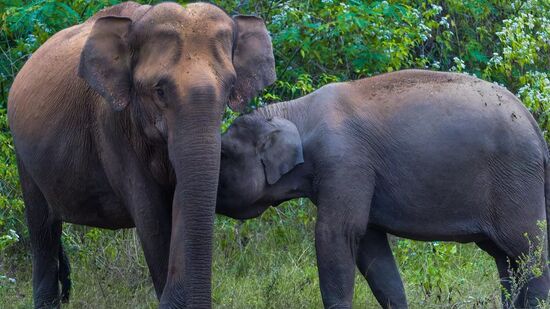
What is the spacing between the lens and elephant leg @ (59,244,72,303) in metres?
8.03

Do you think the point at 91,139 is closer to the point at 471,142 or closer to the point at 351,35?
the point at 471,142

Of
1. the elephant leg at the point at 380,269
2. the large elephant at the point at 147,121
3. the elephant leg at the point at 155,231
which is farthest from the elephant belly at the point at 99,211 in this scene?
the elephant leg at the point at 380,269

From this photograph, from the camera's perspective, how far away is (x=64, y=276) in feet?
26.5

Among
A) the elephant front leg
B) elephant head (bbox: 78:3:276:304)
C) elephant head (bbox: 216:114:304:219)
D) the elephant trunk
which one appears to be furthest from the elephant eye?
elephant head (bbox: 216:114:304:219)

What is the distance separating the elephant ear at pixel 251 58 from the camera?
6.54 metres

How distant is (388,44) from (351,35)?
34cm

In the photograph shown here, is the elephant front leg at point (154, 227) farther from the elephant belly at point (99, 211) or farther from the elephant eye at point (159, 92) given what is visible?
the elephant eye at point (159, 92)

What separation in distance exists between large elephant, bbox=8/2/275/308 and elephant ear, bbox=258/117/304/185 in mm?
356

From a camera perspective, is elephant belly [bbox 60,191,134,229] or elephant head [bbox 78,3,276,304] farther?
elephant belly [bbox 60,191,134,229]

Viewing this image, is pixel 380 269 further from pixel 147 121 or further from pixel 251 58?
pixel 147 121

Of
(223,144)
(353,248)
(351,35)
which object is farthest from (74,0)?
(353,248)

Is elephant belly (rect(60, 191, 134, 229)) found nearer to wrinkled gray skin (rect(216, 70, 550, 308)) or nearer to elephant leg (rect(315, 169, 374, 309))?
wrinkled gray skin (rect(216, 70, 550, 308))

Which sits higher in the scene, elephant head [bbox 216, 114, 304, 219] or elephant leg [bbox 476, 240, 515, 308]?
elephant head [bbox 216, 114, 304, 219]

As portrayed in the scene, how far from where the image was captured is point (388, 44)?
8898mm
